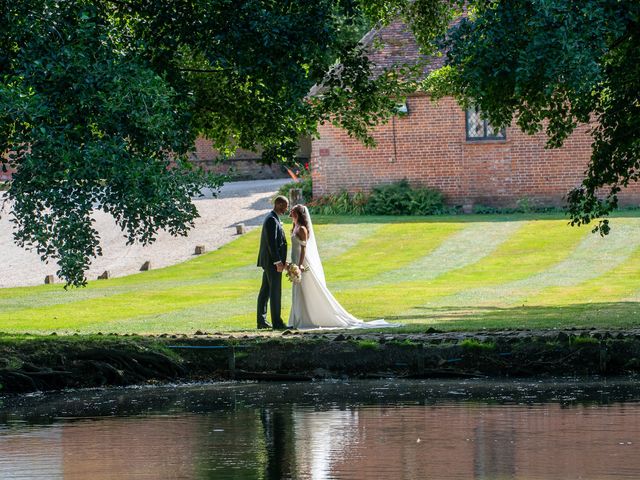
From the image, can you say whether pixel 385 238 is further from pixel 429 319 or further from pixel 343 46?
pixel 343 46

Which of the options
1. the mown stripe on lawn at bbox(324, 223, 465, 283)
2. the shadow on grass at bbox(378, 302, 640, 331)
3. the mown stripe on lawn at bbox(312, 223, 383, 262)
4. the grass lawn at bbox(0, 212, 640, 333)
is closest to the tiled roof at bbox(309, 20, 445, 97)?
the mown stripe on lawn at bbox(312, 223, 383, 262)

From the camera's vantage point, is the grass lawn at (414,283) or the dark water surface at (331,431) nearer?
the dark water surface at (331,431)

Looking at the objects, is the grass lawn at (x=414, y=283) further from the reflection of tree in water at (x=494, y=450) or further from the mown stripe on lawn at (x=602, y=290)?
the reflection of tree in water at (x=494, y=450)

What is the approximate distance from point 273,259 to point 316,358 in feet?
14.8

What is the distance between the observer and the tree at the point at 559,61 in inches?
558

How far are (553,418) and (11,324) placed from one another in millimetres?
12225

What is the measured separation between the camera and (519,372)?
49.2 ft

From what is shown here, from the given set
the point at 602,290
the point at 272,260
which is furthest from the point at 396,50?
the point at 272,260

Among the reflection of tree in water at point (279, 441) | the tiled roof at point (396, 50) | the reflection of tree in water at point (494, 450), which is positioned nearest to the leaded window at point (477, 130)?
the tiled roof at point (396, 50)

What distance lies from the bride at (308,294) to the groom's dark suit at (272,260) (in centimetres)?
27

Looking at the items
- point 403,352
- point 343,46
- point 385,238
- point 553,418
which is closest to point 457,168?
point 385,238

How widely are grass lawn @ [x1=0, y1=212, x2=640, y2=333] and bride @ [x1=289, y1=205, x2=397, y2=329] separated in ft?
2.92

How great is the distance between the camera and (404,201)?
136ft

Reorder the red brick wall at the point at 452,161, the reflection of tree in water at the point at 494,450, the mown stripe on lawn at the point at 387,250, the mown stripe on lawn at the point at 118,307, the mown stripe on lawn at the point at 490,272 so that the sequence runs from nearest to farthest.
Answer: the reflection of tree in water at the point at 494,450 < the mown stripe on lawn at the point at 118,307 < the mown stripe on lawn at the point at 490,272 < the mown stripe on lawn at the point at 387,250 < the red brick wall at the point at 452,161
